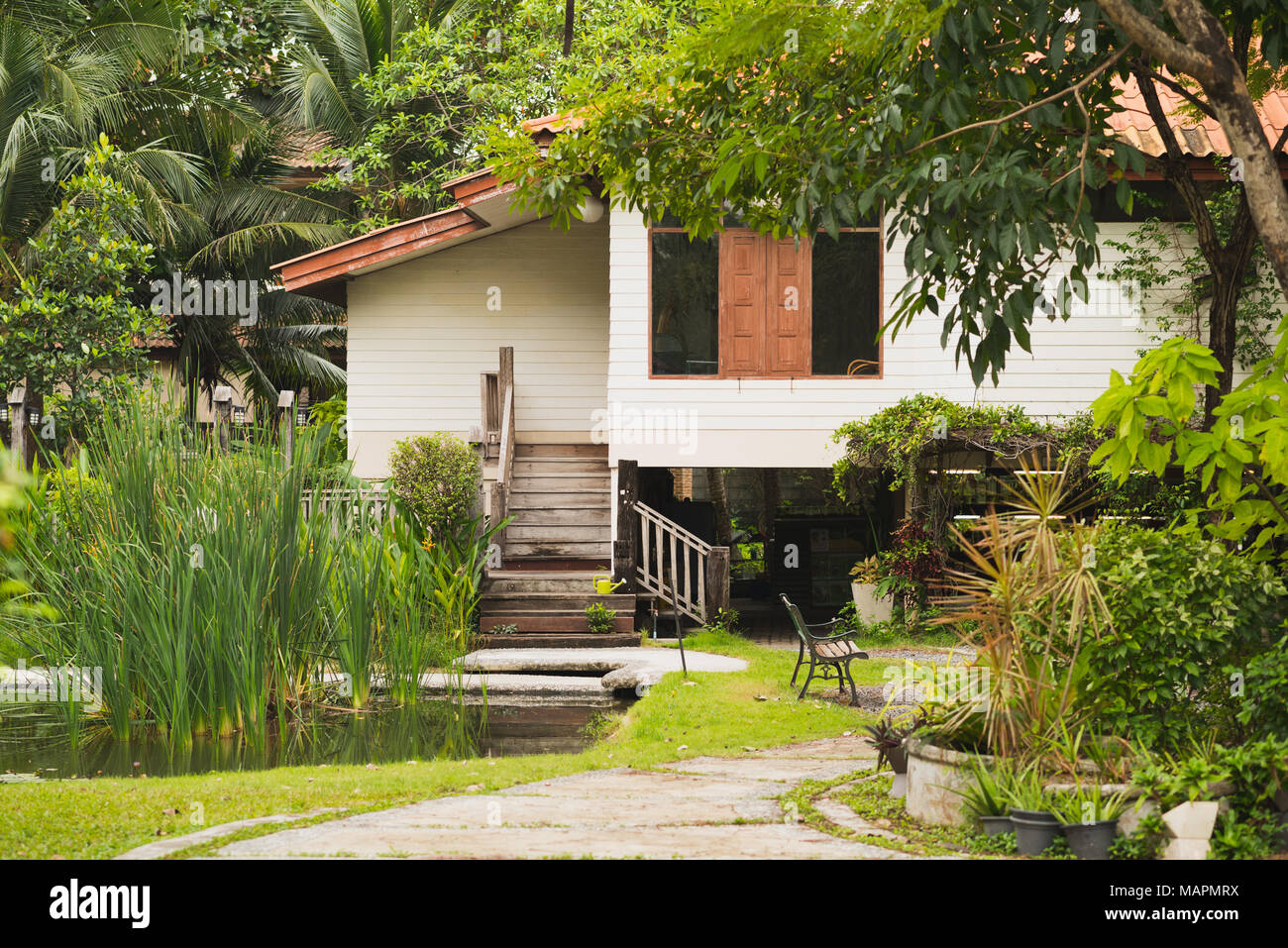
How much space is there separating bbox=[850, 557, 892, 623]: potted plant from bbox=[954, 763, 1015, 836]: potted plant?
783cm

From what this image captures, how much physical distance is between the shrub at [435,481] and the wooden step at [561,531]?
139cm

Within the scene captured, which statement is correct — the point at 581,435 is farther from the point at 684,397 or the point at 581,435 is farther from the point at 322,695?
the point at 322,695

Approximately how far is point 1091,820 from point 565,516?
9955mm

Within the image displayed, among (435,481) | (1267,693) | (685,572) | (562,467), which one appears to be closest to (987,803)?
(1267,693)

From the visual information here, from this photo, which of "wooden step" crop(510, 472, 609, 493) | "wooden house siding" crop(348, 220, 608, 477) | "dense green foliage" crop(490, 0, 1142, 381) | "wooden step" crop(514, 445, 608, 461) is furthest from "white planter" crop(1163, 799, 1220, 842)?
"wooden house siding" crop(348, 220, 608, 477)

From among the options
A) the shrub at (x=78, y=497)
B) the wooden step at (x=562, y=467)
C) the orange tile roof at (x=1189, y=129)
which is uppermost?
the orange tile roof at (x=1189, y=129)

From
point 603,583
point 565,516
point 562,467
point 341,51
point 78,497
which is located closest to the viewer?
point 78,497

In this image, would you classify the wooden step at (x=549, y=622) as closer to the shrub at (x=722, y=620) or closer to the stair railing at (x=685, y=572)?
the stair railing at (x=685, y=572)

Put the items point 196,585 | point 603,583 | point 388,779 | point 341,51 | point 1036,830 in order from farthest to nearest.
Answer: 1. point 341,51
2. point 603,583
3. point 196,585
4. point 388,779
5. point 1036,830

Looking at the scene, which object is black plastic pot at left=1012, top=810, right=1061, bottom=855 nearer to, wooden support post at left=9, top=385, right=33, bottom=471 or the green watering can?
the green watering can

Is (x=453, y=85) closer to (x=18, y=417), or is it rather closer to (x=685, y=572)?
(x=18, y=417)

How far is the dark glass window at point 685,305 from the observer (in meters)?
13.7

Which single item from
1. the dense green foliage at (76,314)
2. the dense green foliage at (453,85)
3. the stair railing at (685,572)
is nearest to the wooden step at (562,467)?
the stair railing at (685,572)

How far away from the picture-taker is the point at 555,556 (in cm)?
1411
